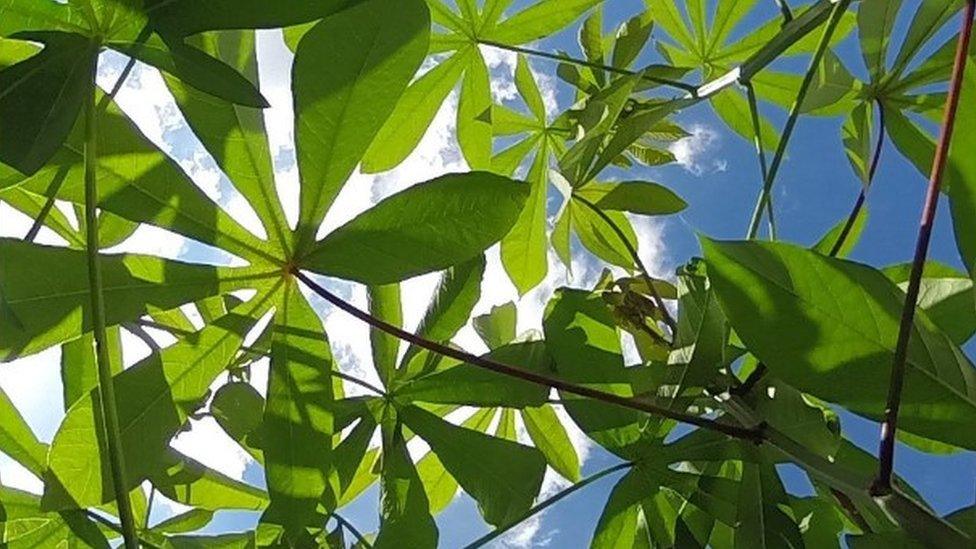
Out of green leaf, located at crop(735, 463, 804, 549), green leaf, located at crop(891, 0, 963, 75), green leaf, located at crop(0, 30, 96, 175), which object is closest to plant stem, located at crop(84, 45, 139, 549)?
green leaf, located at crop(0, 30, 96, 175)

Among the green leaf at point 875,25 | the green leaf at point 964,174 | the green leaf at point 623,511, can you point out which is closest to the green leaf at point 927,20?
the green leaf at point 875,25

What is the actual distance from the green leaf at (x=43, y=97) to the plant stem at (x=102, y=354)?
11 mm

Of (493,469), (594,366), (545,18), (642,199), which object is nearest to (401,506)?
(493,469)

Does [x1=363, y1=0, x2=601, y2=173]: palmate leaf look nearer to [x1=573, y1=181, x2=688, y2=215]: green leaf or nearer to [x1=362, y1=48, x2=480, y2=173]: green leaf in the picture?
[x1=362, y1=48, x2=480, y2=173]: green leaf

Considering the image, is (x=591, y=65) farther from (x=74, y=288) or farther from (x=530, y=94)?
(x=74, y=288)

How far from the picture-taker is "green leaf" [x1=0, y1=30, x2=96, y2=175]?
54cm

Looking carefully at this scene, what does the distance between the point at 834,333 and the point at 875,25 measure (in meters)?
0.45

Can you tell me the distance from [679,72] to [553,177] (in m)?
0.14

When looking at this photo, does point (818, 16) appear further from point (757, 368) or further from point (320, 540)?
point (320, 540)

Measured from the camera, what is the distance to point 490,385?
2.60 feet

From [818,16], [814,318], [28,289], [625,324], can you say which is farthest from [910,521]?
[28,289]

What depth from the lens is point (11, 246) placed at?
2.30 feet

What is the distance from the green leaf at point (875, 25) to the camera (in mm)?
910

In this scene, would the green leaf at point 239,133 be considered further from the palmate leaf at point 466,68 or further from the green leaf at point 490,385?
the palmate leaf at point 466,68
